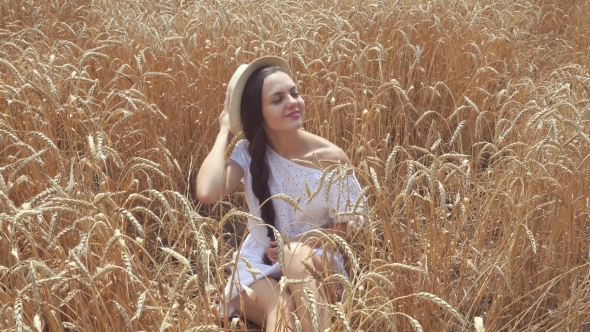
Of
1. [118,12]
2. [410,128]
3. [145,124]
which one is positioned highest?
[118,12]

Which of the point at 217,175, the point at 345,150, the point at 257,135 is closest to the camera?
the point at 217,175

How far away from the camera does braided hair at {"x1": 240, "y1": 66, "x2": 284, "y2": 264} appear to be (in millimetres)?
2396

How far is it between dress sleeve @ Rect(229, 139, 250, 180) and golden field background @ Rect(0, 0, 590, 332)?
0.20 metres

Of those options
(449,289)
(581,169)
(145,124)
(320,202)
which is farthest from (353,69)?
(449,289)

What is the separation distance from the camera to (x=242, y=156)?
8.09 ft

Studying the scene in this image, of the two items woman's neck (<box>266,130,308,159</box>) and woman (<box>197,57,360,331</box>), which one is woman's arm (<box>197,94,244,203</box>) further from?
woman's neck (<box>266,130,308,159</box>)

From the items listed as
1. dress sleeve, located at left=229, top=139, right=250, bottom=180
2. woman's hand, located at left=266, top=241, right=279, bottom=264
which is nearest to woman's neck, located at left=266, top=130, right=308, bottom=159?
dress sleeve, located at left=229, top=139, right=250, bottom=180

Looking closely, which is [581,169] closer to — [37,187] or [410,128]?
[410,128]

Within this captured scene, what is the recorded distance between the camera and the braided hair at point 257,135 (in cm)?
240

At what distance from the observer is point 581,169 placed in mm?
2133

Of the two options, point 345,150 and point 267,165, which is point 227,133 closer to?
point 267,165

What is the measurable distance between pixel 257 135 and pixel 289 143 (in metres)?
0.13

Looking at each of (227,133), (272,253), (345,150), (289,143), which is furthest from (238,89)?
(345,150)

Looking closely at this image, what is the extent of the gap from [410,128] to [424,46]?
75 cm
